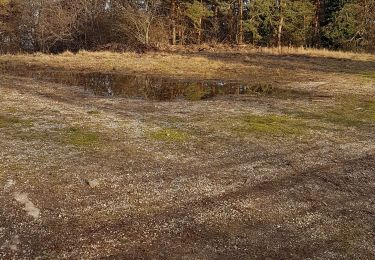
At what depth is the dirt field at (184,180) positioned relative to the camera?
5.93 m

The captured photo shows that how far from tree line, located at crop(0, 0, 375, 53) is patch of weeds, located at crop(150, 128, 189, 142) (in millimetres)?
32768

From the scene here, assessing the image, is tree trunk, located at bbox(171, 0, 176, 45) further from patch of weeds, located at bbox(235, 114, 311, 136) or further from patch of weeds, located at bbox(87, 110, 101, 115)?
patch of weeds, located at bbox(235, 114, 311, 136)

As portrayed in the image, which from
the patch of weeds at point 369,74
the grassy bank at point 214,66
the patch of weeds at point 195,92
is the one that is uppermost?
the grassy bank at point 214,66

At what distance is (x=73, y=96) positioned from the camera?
17500 mm

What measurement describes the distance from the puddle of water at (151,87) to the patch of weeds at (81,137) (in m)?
6.43

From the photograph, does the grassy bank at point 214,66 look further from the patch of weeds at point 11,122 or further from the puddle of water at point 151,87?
the patch of weeds at point 11,122

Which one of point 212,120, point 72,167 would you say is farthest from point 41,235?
point 212,120

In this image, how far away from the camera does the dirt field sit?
5.93 meters

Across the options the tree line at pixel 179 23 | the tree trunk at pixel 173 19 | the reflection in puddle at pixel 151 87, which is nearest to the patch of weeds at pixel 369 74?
the reflection in puddle at pixel 151 87

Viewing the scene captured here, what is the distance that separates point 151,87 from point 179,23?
34.9m

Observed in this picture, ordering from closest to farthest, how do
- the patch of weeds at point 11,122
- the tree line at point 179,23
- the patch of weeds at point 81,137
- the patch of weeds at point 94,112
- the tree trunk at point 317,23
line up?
the patch of weeds at point 81,137 → the patch of weeds at point 11,122 → the patch of weeds at point 94,112 → the tree line at point 179,23 → the tree trunk at point 317,23

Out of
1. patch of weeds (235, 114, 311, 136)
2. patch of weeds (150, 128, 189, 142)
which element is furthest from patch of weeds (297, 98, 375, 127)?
patch of weeds (150, 128, 189, 142)

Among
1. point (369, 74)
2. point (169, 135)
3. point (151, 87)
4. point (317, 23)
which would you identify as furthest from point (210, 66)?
point (317, 23)

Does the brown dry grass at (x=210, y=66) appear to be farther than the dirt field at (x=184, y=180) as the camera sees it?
Yes
